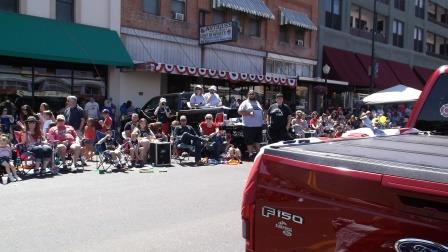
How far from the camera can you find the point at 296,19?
1114 inches

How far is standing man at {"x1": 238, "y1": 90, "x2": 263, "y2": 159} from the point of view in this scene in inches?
535

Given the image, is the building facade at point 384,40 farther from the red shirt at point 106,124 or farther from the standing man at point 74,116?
the standing man at point 74,116

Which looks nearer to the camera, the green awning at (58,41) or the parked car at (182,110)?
the parked car at (182,110)

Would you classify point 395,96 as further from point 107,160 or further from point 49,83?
point 107,160

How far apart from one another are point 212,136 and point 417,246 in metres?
11.5

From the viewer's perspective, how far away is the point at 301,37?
29812mm

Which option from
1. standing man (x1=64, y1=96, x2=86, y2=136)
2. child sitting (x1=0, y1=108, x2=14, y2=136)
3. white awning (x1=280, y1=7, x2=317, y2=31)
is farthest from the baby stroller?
white awning (x1=280, y1=7, x2=317, y2=31)

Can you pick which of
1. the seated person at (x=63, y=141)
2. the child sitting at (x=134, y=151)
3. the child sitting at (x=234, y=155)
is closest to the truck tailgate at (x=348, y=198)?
the seated person at (x=63, y=141)

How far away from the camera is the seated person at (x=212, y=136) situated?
13.4 meters

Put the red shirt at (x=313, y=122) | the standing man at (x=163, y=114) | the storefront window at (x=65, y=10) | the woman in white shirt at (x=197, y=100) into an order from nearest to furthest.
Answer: the standing man at (x=163, y=114)
the woman in white shirt at (x=197, y=100)
the storefront window at (x=65, y=10)
the red shirt at (x=313, y=122)

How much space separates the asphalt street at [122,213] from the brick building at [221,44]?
402 inches

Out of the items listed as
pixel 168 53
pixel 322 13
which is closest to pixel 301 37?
pixel 322 13

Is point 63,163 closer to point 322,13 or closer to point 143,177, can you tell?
point 143,177

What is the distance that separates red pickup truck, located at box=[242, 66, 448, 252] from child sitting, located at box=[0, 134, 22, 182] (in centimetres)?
800
